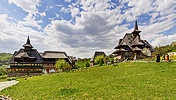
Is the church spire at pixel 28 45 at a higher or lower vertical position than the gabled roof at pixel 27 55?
higher

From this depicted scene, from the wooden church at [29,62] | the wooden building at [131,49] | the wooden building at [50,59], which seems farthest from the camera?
the wooden building at [50,59]

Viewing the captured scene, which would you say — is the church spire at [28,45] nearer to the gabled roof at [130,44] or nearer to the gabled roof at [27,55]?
the gabled roof at [27,55]

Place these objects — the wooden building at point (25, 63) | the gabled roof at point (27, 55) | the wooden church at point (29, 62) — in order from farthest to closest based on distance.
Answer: the gabled roof at point (27, 55)
the wooden church at point (29, 62)
the wooden building at point (25, 63)

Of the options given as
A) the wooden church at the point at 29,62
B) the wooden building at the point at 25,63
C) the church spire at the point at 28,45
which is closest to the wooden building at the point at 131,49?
the wooden church at the point at 29,62

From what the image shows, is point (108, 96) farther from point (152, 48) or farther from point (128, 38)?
point (152, 48)

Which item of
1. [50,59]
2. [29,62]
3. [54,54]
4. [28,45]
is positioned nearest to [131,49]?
[54,54]

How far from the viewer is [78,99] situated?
11.5 meters

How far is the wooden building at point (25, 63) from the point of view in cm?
6850

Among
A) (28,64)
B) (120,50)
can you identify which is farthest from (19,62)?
(120,50)

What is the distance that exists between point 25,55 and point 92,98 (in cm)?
6762

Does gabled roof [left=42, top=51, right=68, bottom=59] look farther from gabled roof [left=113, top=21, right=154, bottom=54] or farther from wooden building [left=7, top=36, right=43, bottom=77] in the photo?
gabled roof [left=113, top=21, right=154, bottom=54]

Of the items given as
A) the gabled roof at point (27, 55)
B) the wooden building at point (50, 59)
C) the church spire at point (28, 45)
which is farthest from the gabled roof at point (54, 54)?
the church spire at point (28, 45)

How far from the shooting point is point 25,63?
7069cm

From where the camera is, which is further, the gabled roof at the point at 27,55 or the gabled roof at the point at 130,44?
the gabled roof at the point at 27,55
